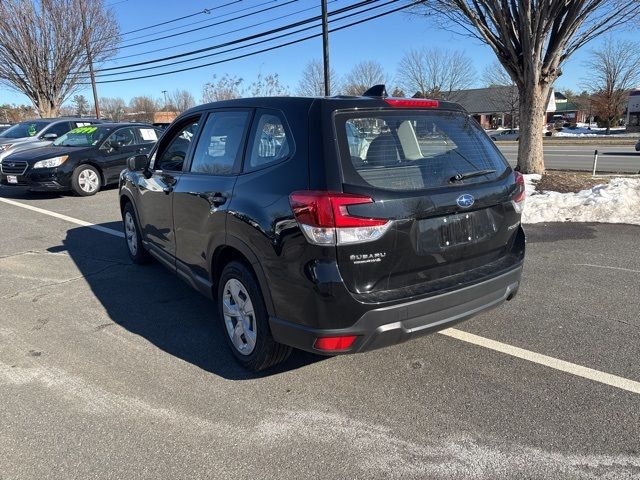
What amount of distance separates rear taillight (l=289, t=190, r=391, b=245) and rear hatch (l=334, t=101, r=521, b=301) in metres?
0.01

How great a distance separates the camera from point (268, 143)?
3168mm

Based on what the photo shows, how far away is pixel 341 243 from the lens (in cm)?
260

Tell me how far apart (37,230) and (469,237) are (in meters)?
7.16

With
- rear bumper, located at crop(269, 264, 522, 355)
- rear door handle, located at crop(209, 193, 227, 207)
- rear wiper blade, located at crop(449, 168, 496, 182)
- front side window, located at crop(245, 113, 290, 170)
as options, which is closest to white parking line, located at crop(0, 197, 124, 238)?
rear door handle, located at crop(209, 193, 227, 207)

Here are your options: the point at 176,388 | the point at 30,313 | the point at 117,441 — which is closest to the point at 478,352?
the point at 176,388

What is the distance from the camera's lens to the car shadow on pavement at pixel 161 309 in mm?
3555

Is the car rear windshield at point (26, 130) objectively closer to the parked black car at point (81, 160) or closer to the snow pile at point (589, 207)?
the parked black car at point (81, 160)

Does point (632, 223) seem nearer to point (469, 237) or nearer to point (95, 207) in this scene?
point (469, 237)

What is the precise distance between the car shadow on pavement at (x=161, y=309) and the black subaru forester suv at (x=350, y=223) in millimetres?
229

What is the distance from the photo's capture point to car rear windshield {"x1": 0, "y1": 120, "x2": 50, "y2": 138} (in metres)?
15.0

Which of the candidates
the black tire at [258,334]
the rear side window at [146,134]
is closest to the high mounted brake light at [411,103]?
the black tire at [258,334]

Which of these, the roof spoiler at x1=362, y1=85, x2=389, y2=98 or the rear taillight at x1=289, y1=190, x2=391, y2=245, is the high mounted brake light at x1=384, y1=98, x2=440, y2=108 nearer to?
the roof spoiler at x1=362, y1=85, x2=389, y2=98

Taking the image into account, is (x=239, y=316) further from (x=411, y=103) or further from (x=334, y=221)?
(x=411, y=103)

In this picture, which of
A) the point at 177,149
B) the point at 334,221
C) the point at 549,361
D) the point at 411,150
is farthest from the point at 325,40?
the point at 334,221
